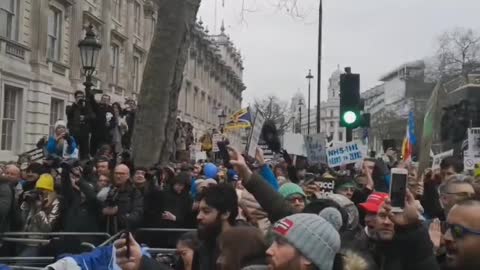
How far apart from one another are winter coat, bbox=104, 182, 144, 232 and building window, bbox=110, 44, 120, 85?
27.6 metres

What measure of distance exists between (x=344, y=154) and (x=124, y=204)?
486 cm

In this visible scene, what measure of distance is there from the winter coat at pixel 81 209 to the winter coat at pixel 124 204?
6.8 inches

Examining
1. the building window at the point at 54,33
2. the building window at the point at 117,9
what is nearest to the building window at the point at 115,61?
the building window at the point at 117,9

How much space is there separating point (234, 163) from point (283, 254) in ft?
6.35

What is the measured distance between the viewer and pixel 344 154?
1130cm

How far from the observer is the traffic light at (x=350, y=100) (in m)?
12.7

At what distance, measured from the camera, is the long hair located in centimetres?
362

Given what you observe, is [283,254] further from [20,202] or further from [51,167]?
[51,167]

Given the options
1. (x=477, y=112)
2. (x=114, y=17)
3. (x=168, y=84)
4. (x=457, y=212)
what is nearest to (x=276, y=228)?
(x=457, y=212)

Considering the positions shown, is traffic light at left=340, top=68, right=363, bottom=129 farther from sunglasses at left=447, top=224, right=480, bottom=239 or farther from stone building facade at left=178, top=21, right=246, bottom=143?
stone building facade at left=178, top=21, right=246, bottom=143

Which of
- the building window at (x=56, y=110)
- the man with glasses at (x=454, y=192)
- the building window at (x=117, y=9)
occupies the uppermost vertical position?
the building window at (x=117, y=9)

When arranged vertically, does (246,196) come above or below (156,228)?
above

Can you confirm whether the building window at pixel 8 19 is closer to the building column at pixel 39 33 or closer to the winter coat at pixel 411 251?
the building column at pixel 39 33

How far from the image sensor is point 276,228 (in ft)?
10.9
